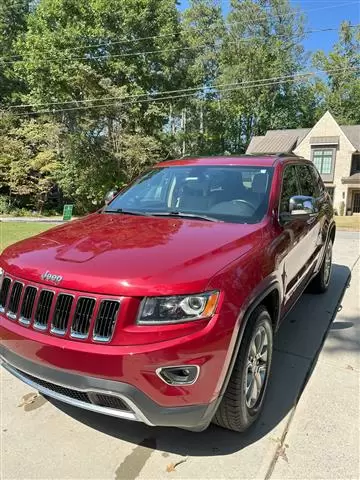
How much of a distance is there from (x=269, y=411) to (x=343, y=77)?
48.0m

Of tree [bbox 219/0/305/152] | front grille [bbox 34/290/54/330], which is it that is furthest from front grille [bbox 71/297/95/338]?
tree [bbox 219/0/305/152]

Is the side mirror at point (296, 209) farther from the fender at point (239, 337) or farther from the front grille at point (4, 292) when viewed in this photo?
the front grille at point (4, 292)

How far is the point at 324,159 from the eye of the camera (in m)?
33.1

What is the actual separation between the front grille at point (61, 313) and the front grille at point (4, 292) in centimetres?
55

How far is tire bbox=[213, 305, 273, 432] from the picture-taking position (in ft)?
8.04

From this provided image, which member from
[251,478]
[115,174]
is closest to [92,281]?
[251,478]

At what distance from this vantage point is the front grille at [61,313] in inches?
89.4

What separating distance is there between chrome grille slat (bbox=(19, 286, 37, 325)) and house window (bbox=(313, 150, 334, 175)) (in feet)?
110

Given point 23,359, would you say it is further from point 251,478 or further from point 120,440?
point 251,478

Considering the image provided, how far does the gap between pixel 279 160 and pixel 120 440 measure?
2.77 metres

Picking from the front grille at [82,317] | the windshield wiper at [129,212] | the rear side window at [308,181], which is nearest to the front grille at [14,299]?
the front grille at [82,317]

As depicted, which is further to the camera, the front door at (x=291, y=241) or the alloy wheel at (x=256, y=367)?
the front door at (x=291, y=241)

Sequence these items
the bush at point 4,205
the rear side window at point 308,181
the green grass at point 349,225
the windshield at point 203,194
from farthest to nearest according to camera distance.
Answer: the bush at point 4,205 → the green grass at point 349,225 → the rear side window at point 308,181 → the windshield at point 203,194

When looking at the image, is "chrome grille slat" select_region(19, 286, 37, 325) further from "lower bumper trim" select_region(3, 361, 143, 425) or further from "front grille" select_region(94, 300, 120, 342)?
"front grille" select_region(94, 300, 120, 342)
